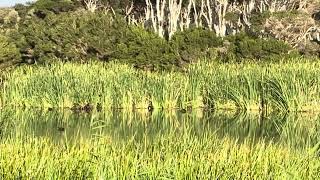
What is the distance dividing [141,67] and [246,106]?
869 cm

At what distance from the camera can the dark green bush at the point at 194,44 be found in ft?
83.5

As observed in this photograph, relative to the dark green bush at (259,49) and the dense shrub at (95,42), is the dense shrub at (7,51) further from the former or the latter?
the dark green bush at (259,49)

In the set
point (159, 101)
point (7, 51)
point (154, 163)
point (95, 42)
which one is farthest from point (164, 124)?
point (7, 51)

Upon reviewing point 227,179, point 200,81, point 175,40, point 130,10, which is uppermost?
point 130,10

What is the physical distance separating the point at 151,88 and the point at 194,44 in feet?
25.4

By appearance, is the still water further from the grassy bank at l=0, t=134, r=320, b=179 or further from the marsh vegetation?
the grassy bank at l=0, t=134, r=320, b=179

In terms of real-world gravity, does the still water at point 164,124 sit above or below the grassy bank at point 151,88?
below

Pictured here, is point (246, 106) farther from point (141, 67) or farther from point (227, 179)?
point (227, 179)

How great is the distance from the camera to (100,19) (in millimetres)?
27422

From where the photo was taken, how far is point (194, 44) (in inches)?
1020

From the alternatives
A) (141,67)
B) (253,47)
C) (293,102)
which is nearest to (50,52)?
(141,67)

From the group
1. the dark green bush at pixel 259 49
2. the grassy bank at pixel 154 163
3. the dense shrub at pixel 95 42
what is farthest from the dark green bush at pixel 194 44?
the grassy bank at pixel 154 163

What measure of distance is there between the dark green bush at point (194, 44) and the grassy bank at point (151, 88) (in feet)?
18.9

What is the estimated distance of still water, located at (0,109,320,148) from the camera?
11984mm
